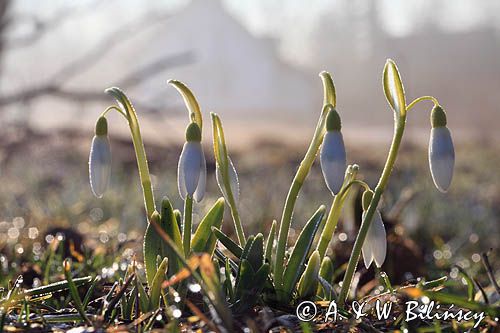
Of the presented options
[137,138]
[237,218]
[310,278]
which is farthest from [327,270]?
[137,138]

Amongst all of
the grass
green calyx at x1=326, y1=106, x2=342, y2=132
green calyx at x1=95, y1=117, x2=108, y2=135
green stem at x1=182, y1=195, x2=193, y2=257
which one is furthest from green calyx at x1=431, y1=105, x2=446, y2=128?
green calyx at x1=95, y1=117, x2=108, y2=135

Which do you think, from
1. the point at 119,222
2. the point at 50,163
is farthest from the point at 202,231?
the point at 50,163

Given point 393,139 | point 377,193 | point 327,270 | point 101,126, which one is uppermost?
point 101,126

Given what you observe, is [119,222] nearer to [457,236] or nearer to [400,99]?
[457,236]

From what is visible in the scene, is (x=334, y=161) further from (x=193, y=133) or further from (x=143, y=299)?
(x=143, y=299)

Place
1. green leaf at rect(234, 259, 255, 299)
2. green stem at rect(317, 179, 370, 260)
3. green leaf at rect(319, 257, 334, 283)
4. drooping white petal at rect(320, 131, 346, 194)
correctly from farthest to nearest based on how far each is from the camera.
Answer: green leaf at rect(319, 257, 334, 283)
green stem at rect(317, 179, 370, 260)
green leaf at rect(234, 259, 255, 299)
drooping white petal at rect(320, 131, 346, 194)

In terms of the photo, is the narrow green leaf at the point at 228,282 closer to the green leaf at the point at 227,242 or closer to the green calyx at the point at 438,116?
the green leaf at the point at 227,242

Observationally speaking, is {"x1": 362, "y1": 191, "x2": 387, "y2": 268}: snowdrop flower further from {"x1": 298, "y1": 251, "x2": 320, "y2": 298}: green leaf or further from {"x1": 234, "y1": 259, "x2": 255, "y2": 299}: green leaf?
{"x1": 234, "y1": 259, "x2": 255, "y2": 299}: green leaf
